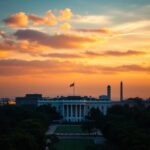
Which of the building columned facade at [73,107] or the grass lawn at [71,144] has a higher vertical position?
the building columned facade at [73,107]

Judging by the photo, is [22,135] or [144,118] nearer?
[22,135]

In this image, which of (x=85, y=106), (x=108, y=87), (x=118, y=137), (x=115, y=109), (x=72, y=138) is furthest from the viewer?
(x=108, y=87)

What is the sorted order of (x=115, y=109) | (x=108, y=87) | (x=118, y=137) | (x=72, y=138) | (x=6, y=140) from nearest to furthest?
(x=6, y=140)
(x=118, y=137)
(x=72, y=138)
(x=115, y=109)
(x=108, y=87)

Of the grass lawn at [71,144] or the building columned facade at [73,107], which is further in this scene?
the building columned facade at [73,107]

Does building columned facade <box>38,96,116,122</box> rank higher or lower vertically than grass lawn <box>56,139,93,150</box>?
higher

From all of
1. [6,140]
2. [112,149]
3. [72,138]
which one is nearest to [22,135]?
[6,140]

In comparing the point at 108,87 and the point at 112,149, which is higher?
the point at 108,87

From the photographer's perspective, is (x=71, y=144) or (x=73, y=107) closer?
(x=71, y=144)

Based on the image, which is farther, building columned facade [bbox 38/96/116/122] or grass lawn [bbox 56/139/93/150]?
building columned facade [bbox 38/96/116/122]

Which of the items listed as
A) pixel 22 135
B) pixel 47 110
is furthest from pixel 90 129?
pixel 47 110

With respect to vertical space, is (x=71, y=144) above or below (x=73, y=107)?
below

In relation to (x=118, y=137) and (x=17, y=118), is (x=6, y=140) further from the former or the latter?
(x=17, y=118)
